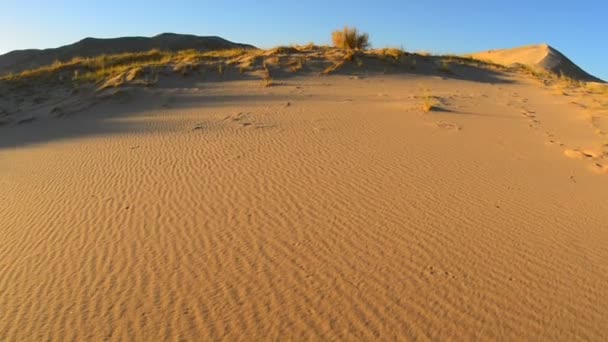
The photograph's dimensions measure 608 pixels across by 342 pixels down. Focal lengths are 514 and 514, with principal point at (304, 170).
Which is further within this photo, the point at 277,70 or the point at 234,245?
the point at 277,70

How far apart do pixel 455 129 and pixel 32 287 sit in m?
6.64

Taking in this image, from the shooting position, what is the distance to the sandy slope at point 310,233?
312cm

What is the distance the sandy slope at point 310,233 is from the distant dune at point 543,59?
88.1 feet

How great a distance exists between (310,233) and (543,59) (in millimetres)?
34533

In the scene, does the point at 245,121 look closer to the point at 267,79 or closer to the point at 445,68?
the point at 267,79

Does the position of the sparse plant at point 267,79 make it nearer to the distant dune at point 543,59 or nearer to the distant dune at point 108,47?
the distant dune at point 108,47

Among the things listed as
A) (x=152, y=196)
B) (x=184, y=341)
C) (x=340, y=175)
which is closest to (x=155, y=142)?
(x=152, y=196)

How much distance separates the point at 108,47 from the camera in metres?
29.9

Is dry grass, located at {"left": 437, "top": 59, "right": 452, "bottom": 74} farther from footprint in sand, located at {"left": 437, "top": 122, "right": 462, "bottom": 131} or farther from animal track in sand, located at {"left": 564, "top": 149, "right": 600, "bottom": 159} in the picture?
animal track in sand, located at {"left": 564, "top": 149, "right": 600, "bottom": 159}

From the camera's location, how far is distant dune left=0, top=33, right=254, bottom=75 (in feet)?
94.4

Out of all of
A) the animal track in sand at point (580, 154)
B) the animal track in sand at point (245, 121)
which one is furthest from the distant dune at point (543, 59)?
the animal track in sand at point (580, 154)

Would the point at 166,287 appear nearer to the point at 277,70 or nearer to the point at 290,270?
the point at 290,270

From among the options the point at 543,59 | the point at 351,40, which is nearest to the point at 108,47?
the point at 351,40

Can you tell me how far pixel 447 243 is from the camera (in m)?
4.08
